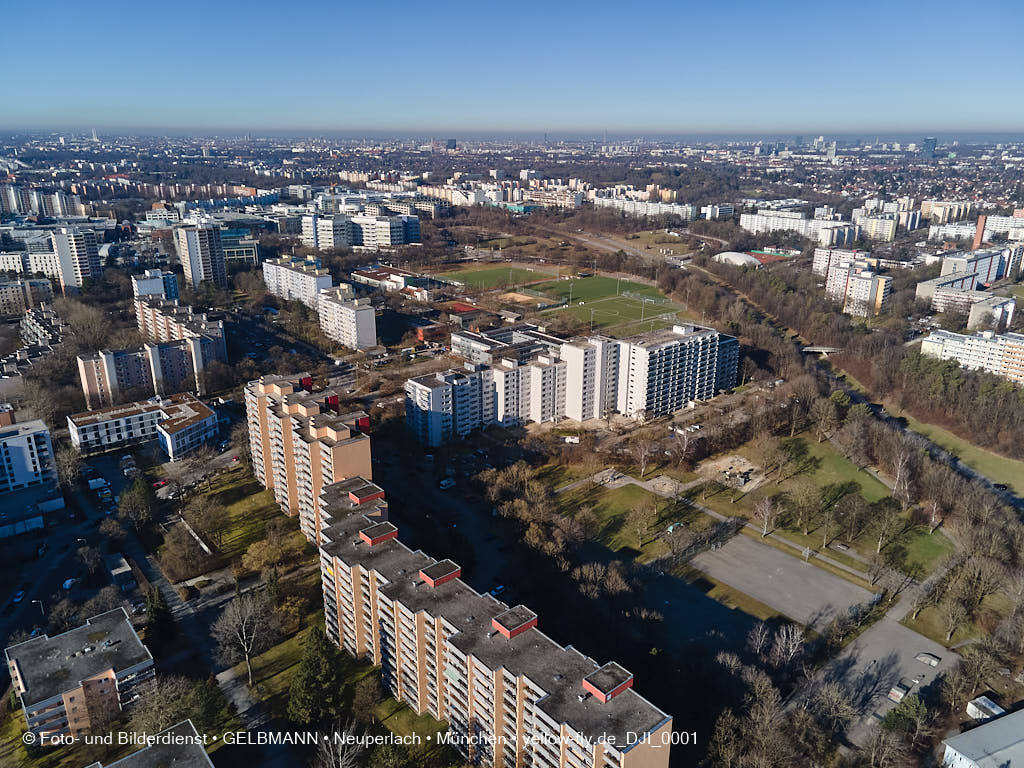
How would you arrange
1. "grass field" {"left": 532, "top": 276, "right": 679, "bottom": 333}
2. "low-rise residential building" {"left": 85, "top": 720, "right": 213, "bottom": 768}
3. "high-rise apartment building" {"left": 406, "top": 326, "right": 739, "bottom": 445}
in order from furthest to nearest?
"grass field" {"left": 532, "top": 276, "right": 679, "bottom": 333} → "high-rise apartment building" {"left": 406, "top": 326, "right": 739, "bottom": 445} → "low-rise residential building" {"left": 85, "top": 720, "right": 213, "bottom": 768}

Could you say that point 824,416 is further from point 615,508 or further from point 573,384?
point 615,508

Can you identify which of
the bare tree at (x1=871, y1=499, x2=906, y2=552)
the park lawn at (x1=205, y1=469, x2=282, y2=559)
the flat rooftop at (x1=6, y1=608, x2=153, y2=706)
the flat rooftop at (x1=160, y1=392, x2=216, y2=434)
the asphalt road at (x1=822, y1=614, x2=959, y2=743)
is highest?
the flat rooftop at (x1=160, y1=392, x2=216, y2=434)

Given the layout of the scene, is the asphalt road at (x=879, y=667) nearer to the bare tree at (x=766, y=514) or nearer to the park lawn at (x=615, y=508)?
the bare tree at (x=766, y=514)

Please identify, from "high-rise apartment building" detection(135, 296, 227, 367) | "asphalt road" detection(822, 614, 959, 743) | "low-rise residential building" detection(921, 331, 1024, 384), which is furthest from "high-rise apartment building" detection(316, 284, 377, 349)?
"low-rise residential building" detection(921, 331, 1024, 384)

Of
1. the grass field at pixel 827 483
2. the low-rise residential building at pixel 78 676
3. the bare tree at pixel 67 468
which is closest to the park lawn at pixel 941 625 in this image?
the grass field at pixel 827 483

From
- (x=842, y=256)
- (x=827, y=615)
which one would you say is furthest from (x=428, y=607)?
(x=842, y=256)

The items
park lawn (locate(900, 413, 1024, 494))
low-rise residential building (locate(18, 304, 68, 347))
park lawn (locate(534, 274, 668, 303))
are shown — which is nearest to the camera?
park lawn (locate(900, 413, 1024, 494))

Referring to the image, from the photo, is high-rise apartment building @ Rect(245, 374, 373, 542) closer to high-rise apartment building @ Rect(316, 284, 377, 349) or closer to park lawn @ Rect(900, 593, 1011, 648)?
high-rise apartment building @ Rect(316, 284, 377, 349)
